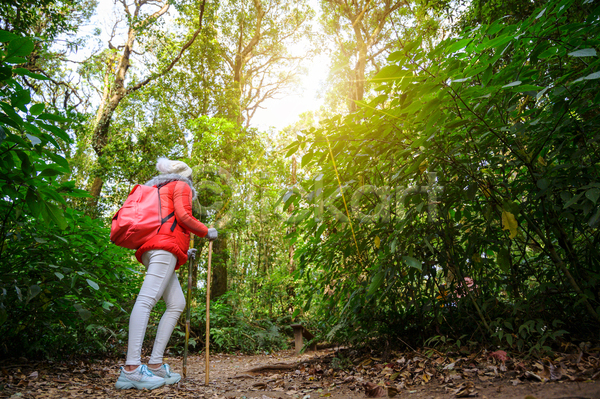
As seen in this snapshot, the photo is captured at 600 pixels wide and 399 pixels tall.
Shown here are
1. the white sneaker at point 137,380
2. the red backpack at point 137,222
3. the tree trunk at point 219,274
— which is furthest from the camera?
the tree trunk at point 219,274

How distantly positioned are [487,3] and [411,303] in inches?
129

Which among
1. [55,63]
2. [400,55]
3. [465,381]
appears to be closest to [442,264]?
[465,381]

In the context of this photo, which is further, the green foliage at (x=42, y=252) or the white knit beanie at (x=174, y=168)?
the white knit beanie at (x=174, y=168)

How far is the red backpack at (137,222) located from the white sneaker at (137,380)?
88cm

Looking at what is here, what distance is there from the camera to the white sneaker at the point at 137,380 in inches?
90.0

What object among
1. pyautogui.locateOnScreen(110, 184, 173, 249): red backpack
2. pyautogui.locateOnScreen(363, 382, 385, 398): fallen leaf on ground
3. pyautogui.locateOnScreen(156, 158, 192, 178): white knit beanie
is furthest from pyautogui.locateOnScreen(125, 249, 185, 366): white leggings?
pyautogui.locateOnScreen(363, 382, 385, 398): fallen leaf on ground

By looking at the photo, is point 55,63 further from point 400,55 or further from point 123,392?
point 400,55

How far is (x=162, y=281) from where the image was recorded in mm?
2533

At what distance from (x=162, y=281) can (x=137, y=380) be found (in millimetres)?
677

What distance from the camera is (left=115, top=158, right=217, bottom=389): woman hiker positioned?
7.68ft

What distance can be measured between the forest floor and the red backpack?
1028 millimetres

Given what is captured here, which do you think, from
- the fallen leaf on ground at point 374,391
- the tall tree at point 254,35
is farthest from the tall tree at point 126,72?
the fallen leaf on ground at point 374,391

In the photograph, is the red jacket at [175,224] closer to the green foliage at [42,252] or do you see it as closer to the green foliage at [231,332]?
the green foliage at [42,252]

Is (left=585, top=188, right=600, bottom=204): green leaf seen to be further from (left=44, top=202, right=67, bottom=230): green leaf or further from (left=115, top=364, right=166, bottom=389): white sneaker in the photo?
(left=115, top=364, right=166, bottom=389): white sneaker
